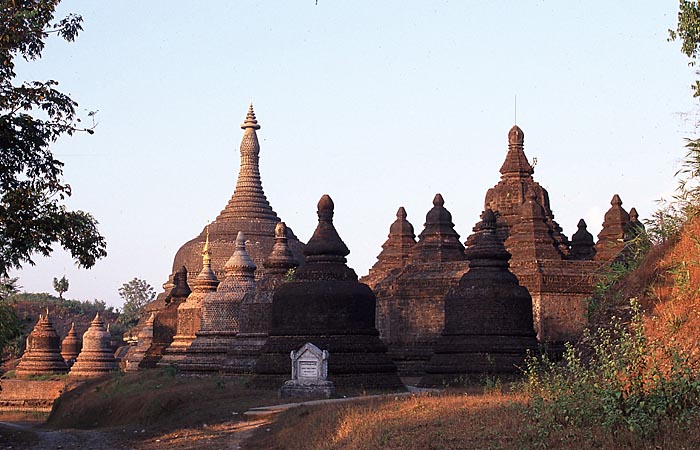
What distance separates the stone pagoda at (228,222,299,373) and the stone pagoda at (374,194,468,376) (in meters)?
5.86

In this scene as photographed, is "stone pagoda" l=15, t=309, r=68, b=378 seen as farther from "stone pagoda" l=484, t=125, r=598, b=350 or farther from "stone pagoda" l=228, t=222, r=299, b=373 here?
"stone pagoda" l=484, t=125, r=598, b=350

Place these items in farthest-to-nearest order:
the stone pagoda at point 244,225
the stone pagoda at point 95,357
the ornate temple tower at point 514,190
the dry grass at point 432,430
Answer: the stone pagoda at point 244,225 → the stone pagoda at point 95,357 → the ornate temple tower at point 514,190 → the dry grass at point 432,430

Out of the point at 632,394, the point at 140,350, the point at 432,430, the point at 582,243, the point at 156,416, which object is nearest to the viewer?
the point at 632,394

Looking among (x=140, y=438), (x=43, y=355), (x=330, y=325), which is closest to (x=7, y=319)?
(x=140, y=438)

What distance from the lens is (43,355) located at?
44844mm

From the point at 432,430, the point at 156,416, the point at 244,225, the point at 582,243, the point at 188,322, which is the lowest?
the point at 432,430

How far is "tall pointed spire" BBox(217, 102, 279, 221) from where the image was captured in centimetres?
5153

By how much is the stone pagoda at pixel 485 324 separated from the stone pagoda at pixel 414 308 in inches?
273

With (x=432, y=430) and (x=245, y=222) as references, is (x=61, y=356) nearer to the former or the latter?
(x=245, y=222)

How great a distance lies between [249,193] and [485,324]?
28.5m

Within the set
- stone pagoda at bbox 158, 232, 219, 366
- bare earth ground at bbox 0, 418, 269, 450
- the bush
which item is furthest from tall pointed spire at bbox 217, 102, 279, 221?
the bush

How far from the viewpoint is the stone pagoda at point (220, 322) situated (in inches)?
1184

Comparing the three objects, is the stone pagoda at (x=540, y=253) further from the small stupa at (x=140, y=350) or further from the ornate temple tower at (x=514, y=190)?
the small stupa at (x=140, y=350)

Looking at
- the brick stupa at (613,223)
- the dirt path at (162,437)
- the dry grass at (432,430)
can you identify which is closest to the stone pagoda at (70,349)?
the brick stupa at (613,223)
